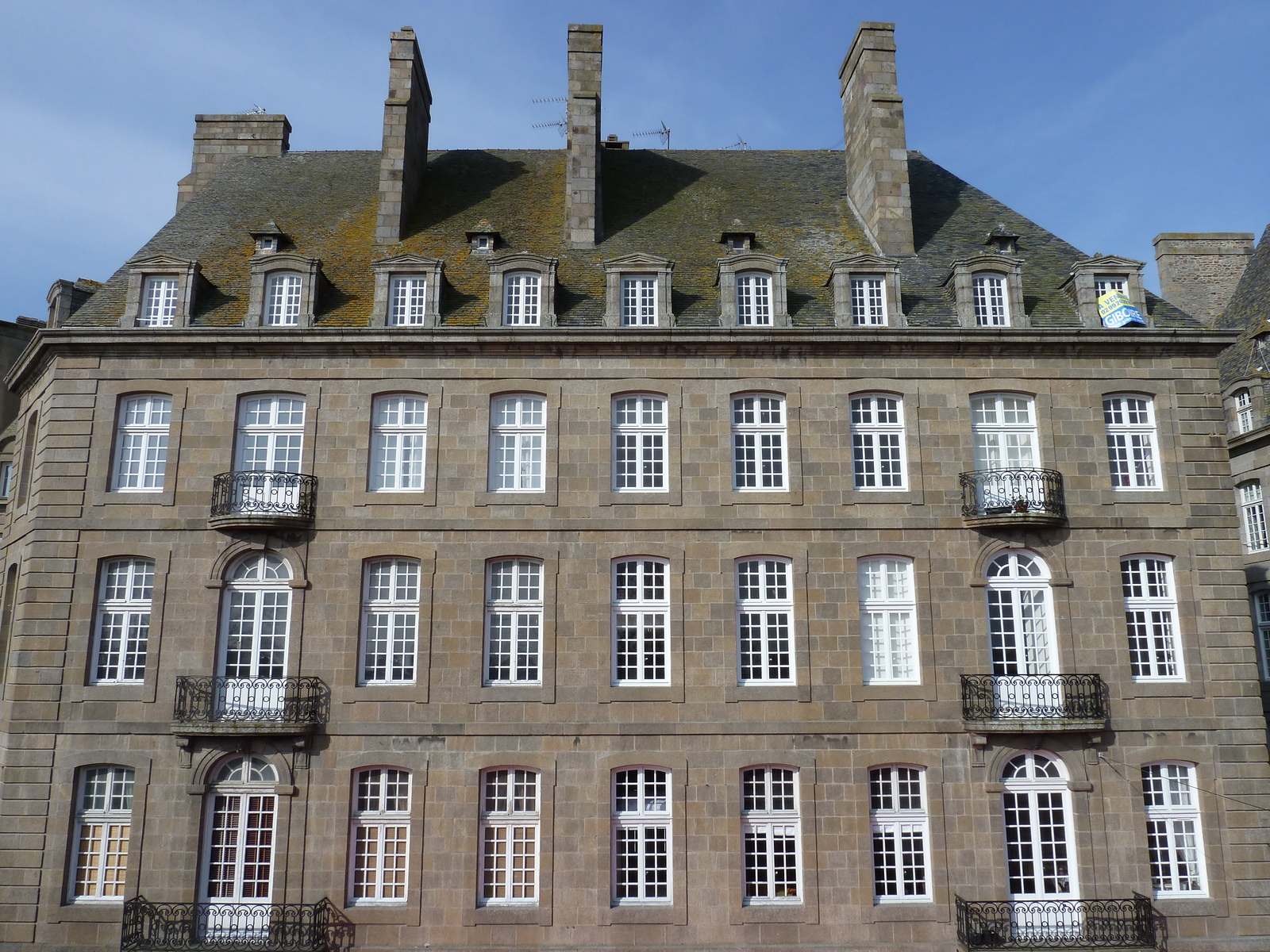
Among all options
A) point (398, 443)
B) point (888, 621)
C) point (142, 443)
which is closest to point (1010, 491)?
point (888, 621)

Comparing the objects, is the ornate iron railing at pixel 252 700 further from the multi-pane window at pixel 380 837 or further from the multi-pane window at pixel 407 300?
the multi-pane window at pixel 407 300

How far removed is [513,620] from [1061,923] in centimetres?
1226

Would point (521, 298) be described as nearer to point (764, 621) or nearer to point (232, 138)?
point (764, 621)

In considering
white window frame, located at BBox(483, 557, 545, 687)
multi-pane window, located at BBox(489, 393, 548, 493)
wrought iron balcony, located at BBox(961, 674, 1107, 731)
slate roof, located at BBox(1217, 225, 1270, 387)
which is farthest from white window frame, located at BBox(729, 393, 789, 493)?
slate roof, located at BBox(1217, 225, 1270, 387)

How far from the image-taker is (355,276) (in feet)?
70.9

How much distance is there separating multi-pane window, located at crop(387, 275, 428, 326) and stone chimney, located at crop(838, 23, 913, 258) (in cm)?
1138

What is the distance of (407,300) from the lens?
20344mm

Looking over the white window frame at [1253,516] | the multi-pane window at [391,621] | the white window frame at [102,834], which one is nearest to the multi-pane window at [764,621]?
the multi-pane window at [391,621]

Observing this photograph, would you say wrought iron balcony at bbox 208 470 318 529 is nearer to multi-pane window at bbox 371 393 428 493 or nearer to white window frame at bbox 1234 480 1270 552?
multi-pane window at bbox 371 393 428 493

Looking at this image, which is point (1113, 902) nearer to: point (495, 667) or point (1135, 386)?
point (1135, 386)

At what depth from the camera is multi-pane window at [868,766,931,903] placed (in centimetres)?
1794

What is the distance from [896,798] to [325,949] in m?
11.5

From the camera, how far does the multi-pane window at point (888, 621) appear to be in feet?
62.0

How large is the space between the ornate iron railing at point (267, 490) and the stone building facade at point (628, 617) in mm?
87
